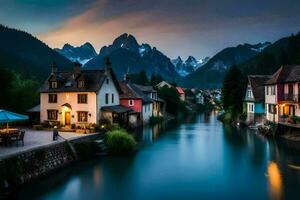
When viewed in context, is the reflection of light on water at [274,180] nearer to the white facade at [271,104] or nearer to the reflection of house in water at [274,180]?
the reflection of house in water at [274,180]

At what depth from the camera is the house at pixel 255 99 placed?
52.9 meters

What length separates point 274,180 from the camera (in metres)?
22.3

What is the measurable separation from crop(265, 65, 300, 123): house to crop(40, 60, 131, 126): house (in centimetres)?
2034

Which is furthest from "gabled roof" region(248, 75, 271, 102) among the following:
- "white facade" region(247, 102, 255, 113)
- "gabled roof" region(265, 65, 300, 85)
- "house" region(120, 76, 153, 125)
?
"house" region(120, 76, 153, 125)

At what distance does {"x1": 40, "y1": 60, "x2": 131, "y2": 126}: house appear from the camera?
4162 centimetres

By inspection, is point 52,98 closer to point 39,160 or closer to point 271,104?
point 39,160

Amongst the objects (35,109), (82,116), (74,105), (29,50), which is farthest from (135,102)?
(29,50)

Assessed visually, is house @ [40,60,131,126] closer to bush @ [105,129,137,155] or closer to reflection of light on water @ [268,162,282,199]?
bush @ [105,129,137,155]

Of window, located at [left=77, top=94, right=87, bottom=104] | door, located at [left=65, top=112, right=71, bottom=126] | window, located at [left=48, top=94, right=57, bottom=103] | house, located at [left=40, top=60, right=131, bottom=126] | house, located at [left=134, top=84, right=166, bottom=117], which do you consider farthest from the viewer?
house, located at [left=134, top=84, right=166, bottom=117]

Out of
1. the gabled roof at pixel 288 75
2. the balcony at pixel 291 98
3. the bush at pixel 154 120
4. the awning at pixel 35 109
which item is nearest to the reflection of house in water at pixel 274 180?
the balcony at pixel 291 98

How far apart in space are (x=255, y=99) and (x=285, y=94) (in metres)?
11.5

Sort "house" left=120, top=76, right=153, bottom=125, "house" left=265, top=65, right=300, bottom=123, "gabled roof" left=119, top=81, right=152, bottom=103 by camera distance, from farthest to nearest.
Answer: "gabled roof" left=119, top=81, right=152, bottom=103 → "house" left=120, top=76, right=153, bottom=125 → "house" left=265, top=65, right=300, bottom=123

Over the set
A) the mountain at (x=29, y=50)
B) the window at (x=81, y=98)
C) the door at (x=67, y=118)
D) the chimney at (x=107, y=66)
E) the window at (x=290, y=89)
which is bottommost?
the door at (x=67, y=118)

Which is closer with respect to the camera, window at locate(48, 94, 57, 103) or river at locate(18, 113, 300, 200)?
river at locate(18, 113, 300, 200)
